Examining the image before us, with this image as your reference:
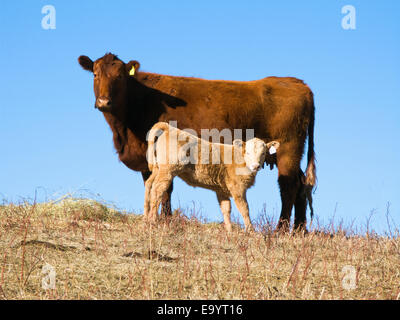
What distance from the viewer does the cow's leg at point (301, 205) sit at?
34.4ft

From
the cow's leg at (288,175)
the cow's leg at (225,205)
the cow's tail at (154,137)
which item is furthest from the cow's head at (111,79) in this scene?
the cow's leg at (288,175)

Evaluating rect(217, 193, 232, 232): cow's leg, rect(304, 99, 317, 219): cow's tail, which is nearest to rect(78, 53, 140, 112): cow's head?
rect(217, 193, 232, 232): cow's leg

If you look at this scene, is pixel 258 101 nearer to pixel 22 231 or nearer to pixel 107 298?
pixel 22 231

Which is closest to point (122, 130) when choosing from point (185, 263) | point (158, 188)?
point (158, 188)

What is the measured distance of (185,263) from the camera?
5793 millimetres

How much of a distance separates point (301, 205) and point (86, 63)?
4.82 meters

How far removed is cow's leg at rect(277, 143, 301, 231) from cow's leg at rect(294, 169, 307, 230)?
0.36 meters

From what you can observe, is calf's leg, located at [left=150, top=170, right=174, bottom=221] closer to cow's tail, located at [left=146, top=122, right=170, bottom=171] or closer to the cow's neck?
cow's tail, located at [left=146, top=122, right=170, bottom=171]

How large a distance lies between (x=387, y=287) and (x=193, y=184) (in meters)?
3.51

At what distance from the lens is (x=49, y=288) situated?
5117 mm

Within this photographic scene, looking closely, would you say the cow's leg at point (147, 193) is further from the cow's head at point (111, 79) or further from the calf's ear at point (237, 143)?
the cow's head at point (111, 79)

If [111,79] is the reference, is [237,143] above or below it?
below
